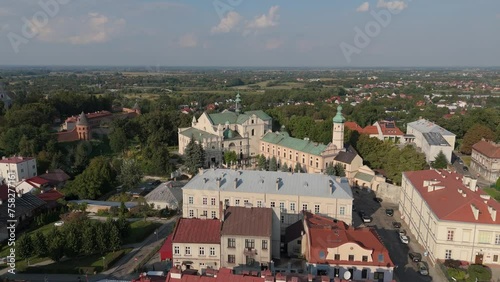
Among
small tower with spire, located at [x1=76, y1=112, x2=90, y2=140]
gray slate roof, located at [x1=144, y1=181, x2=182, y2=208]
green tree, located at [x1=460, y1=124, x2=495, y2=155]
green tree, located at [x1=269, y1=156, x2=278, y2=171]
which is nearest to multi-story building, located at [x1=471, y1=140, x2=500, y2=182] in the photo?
green tree, located at [x1=460, y1=124, x2=495, y2=155]

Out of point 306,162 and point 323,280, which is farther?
point 306,162

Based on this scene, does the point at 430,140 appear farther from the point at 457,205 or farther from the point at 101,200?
the point at 101,200

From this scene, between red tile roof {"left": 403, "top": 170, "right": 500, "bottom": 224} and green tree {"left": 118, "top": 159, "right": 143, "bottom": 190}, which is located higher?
red tile roof {"left": 403, "top": 170, "right": 500, "bottom": 224}

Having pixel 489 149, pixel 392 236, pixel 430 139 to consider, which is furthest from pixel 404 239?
pixel 430 139

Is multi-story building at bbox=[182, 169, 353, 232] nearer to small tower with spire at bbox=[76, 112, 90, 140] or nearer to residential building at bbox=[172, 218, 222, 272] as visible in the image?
residential building at bbox=[172, 218, 222, 272]

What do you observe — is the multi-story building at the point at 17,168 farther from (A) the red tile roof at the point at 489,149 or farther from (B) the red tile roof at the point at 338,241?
(A) the red tile roof at the point at 489,149

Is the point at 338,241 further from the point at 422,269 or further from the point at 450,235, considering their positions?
the point at 450,235

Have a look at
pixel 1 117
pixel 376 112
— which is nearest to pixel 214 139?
pixel 1 117
